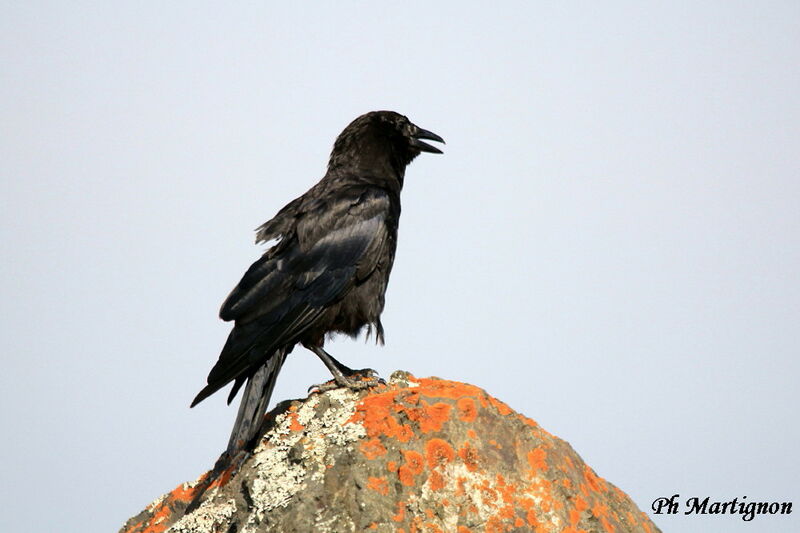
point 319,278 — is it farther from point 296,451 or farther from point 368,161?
point 296,451

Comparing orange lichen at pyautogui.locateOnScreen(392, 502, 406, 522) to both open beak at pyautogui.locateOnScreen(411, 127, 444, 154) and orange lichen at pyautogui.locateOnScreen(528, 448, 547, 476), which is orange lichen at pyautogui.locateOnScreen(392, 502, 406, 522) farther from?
open beak at pyautogui.locateOnScreen(411, 127, 444, 154)

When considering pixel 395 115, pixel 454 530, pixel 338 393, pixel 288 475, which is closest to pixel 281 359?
pixel 338 393

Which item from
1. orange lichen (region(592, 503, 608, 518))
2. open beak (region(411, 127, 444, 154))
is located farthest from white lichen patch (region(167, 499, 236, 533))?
open beak (region(411, 127, 444, 154))

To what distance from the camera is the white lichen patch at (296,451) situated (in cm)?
491

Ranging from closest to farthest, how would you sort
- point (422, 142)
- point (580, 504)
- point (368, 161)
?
point (580, 504) < point (368, 161) < point (422, 142)

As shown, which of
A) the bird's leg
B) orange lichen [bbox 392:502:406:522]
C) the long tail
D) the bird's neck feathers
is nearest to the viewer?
orange lichen [bbox 392:502:406:522]

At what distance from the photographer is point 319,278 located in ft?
21.7

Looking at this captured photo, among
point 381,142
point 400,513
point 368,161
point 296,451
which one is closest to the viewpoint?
point 400,513

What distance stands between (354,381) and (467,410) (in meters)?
1.36

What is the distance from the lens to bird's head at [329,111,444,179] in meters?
7.63

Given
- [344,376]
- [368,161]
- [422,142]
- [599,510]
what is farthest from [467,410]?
[422,142]

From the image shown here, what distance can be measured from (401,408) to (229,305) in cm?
196

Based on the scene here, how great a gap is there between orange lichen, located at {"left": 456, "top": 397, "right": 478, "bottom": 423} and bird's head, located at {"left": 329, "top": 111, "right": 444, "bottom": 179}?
3.06 metres

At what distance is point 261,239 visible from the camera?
6.91 metres
